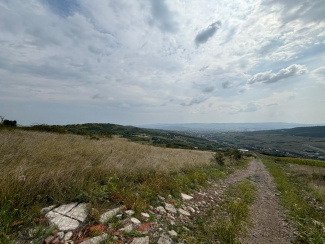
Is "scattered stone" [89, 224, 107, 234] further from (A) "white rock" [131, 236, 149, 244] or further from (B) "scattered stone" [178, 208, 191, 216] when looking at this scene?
(B) "scattered stone" [178, 208, 191, 216]

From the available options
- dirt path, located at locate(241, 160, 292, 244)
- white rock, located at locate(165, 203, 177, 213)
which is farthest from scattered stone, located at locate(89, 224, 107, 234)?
dirt path, located at locate(241, 160, 292, 244)

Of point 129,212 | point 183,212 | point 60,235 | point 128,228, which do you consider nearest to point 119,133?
point 183,212

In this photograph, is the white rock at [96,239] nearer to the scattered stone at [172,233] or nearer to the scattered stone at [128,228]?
the scattered stone at [128,228]

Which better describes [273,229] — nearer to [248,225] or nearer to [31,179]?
[248,225]

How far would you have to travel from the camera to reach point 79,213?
Answer: 3.18 meters

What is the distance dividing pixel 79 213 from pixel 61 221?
359 mm

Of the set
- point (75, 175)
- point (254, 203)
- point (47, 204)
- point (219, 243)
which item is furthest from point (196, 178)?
point (47, 204)

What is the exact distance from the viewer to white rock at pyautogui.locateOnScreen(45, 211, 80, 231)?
2746 millimetres

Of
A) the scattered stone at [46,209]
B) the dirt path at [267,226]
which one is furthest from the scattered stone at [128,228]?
the dirt path at [267,226]

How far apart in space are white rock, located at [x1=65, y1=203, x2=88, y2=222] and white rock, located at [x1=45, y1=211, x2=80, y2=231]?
0.32 ft

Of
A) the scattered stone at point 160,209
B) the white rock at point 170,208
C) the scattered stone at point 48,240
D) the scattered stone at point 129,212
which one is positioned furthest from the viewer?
the white rock at point 170,208

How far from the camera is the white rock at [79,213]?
305cm

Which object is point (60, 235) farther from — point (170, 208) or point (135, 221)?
point (170, 208)

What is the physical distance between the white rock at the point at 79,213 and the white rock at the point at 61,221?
3.8 inches
